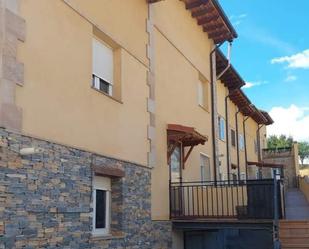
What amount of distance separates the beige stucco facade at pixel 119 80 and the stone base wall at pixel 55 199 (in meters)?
0.33

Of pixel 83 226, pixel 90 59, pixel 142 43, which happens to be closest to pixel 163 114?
pixel 142 43

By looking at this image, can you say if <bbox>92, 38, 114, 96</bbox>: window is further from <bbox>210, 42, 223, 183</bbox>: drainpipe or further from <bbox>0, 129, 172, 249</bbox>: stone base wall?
<bbox>210, 42, 223, 183</bbox>: drainpipe

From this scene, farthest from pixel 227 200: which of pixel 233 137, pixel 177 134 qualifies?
pixel 233 137

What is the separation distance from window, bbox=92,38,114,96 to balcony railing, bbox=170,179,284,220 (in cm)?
404

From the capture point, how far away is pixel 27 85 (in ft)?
23.2

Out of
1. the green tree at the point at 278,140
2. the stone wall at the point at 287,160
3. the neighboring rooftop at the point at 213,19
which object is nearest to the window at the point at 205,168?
the neighboring rooftop at the point at 213,19

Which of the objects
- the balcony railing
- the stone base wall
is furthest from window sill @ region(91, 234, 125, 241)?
the balcony railing

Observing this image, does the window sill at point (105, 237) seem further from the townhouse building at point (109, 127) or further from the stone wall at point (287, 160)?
the stone wall at point (287, 160)

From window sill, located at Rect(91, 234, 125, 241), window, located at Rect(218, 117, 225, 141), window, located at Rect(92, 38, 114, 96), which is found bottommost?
window sill, located at Rect(91, 234, 125, 241)

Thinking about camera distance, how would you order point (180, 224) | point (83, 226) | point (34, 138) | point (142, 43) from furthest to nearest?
point (180, 224) < point (142, 43) < point (83, 226) < point (34, 138)

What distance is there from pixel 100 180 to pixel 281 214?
17.8 feet

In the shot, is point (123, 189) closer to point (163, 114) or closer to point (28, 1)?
point (163, 114)

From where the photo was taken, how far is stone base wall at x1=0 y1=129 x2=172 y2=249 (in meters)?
6.47

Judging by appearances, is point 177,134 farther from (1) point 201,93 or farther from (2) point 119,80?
(1) point 201,93
